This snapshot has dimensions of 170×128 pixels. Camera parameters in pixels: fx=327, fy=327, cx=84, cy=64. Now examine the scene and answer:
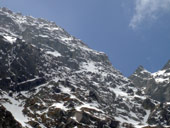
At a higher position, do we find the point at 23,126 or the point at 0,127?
the point at 23,126

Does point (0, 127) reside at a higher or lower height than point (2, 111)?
lower

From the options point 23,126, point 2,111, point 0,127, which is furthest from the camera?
point 23,126

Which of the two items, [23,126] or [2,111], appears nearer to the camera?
[2,111]

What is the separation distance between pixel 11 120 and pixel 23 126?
29.0 metres

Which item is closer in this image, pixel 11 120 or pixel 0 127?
pixel 0 127

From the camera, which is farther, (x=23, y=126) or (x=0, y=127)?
(x=23, y=126)

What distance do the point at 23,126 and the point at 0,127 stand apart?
142 feet

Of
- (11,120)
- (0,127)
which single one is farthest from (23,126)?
(0,127)

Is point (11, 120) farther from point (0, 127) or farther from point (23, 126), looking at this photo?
point (23, 126)

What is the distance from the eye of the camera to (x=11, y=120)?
170 meters

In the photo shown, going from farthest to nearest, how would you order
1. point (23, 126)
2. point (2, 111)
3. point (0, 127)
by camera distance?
point (23, 126) → point (2, 111) → point (0, 127)

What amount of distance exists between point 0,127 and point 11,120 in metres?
14.8

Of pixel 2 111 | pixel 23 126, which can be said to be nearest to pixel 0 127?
pixel 2 111

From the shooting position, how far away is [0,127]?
15550 centimetres
